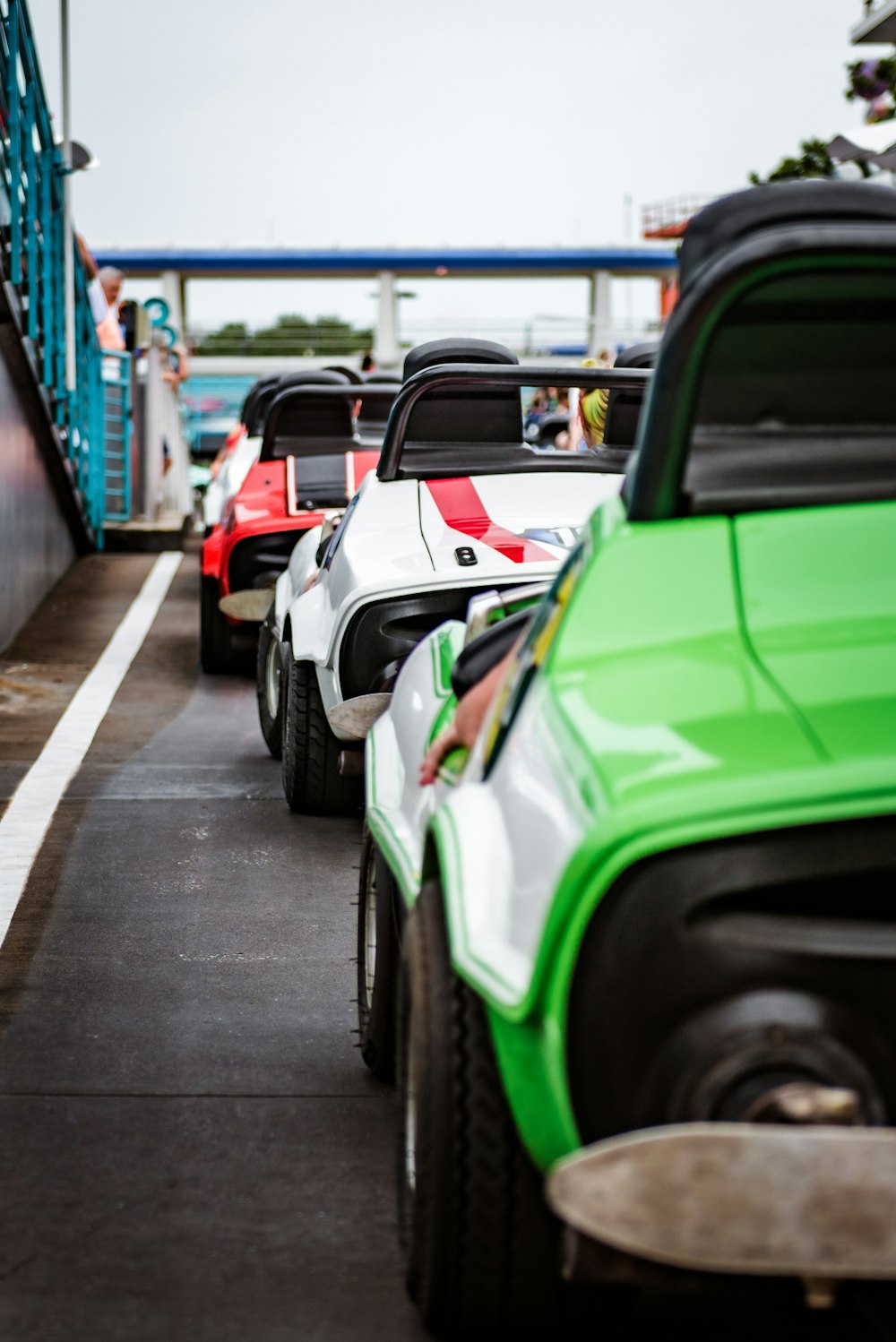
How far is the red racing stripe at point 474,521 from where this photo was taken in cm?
575

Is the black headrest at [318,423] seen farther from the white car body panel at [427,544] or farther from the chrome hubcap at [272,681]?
the white car body panel at [427,544]

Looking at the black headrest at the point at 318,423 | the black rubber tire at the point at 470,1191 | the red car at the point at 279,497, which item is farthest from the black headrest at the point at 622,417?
the black rubber tire at the point at 470,1191

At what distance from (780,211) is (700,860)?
1194 millimetres

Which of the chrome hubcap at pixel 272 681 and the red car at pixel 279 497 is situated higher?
the red car at pixel 279 497

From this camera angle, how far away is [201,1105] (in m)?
3.50

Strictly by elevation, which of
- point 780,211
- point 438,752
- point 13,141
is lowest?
point 438,752

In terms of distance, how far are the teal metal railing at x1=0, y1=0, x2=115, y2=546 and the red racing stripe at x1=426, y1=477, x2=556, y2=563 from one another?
5.45 metres

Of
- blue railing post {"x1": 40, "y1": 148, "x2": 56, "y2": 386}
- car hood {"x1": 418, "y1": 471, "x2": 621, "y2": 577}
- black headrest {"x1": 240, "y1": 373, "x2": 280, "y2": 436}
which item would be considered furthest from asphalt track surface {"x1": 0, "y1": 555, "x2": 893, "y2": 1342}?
black headrest {"x1": 240, "y1": 373, "x2": 280, "y2": 436}

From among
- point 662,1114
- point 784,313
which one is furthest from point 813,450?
point 662,1114

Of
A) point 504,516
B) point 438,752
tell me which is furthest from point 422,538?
point 438,752

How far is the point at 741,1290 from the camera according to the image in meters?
2.21

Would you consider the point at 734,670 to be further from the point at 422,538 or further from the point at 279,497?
the point at 279,497

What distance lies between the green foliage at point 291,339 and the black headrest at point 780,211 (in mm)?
55248

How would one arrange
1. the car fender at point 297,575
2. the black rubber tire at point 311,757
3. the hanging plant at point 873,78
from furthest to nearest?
the hanging plant at point 873,78 < the car fender at point 297,575 < the black rubber tire at point 311,757
